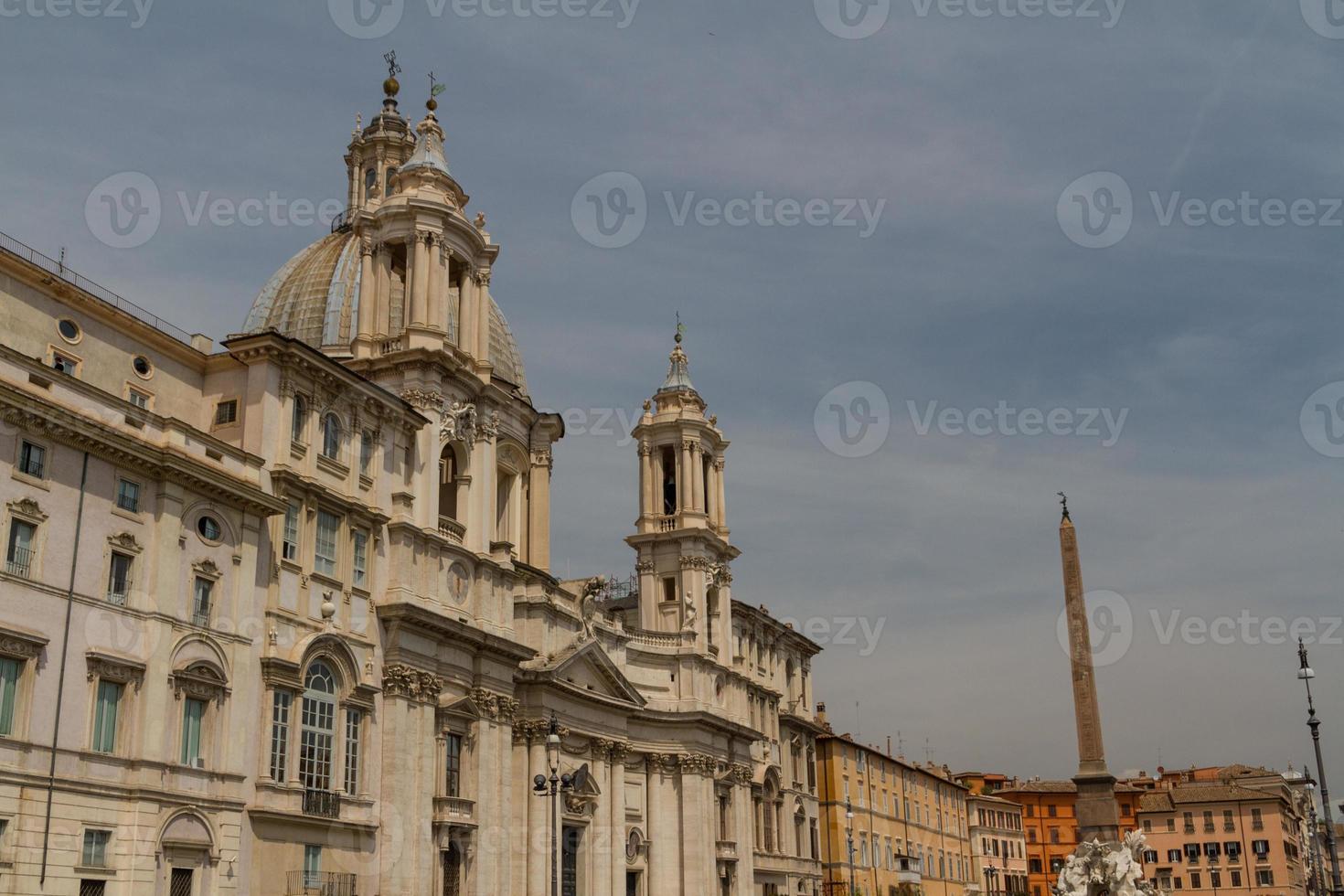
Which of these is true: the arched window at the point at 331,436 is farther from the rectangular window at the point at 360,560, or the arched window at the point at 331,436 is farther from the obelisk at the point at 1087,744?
the obelisk at the point at 1087,744

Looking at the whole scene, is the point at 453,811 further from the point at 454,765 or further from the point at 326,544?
the point at 326,544

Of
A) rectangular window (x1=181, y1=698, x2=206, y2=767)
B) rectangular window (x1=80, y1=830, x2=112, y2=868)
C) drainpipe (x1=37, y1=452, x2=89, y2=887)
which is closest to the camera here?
drainpipe (x1=37, y1=452, x2=89, y2=887)

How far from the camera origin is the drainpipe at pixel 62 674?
3039 cm

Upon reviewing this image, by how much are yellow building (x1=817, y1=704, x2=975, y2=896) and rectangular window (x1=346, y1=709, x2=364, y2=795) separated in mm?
43935

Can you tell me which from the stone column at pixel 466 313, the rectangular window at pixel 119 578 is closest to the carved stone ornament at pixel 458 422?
the stone column at pixel 466 313

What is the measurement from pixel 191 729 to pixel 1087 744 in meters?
34.3

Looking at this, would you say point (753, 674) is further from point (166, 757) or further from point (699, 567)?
point (166, 757)

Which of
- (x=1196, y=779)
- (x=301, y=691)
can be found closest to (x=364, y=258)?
(x=301, y=691)

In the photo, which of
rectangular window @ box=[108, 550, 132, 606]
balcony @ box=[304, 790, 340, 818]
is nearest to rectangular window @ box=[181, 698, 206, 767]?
rectangular window @ box=[108, 550, 132, 606]

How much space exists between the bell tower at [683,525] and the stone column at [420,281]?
23.4 meters

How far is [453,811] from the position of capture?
46.2m

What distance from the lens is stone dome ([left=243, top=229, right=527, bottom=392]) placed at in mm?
57562

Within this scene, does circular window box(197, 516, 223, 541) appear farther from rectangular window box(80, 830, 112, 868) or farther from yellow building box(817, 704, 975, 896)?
yellow building box(817, 704, 975, 896)

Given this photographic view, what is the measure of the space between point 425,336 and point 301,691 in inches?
565
